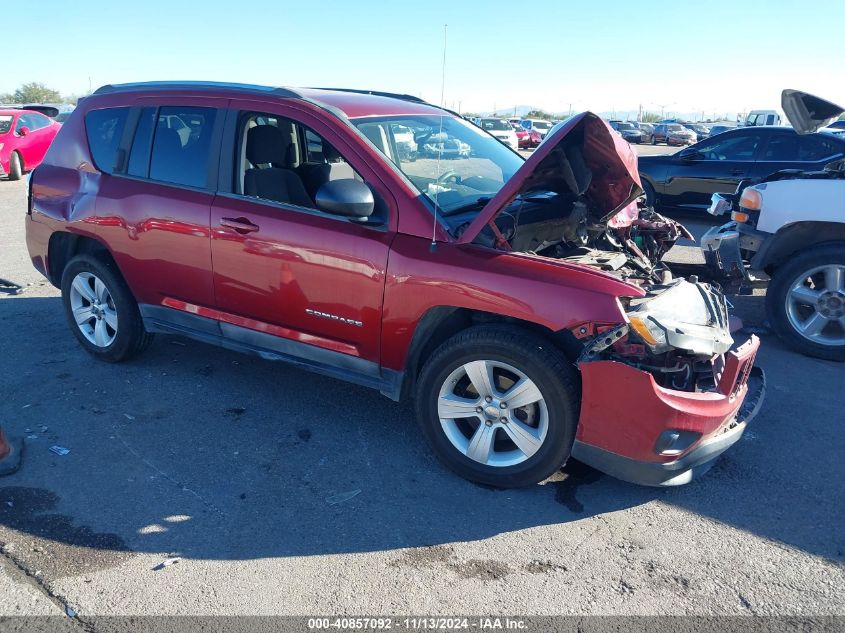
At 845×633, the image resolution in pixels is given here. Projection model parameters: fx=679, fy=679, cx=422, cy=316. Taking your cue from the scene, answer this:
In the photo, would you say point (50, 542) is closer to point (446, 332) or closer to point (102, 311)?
point (446, 332)

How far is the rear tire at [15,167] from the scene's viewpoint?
1540 centimetres

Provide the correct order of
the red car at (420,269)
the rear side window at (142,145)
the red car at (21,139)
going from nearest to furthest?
1. the red car at (420,269)
2. the rear side window at (142,145)
3. the red car at (21,139)

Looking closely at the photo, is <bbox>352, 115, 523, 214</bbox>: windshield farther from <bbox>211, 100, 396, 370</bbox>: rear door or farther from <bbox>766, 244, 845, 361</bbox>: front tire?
<bbox>766, 244, 845, 361</bbox>: front tire

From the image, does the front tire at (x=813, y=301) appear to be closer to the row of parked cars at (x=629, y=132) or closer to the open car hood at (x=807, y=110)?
the open car hood at (x=807, y=110)

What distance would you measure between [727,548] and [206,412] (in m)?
3.05

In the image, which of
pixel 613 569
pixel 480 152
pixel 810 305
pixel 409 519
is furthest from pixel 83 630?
pixel 810 305

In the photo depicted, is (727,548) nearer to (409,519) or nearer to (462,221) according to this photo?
(409,519)

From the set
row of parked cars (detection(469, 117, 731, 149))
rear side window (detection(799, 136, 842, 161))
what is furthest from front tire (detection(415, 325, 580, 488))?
row of parked cars (detection(469, 117, 731, 149))

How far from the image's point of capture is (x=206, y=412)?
4.32 metres

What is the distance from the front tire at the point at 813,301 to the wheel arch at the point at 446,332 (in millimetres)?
2949

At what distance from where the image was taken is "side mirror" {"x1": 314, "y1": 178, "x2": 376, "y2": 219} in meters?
3.45

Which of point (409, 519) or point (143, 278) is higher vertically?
point (143, 278)

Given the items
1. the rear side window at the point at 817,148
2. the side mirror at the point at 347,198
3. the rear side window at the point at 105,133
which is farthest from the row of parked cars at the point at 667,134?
the side mirror at the point at 347,198

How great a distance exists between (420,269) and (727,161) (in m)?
8.18
